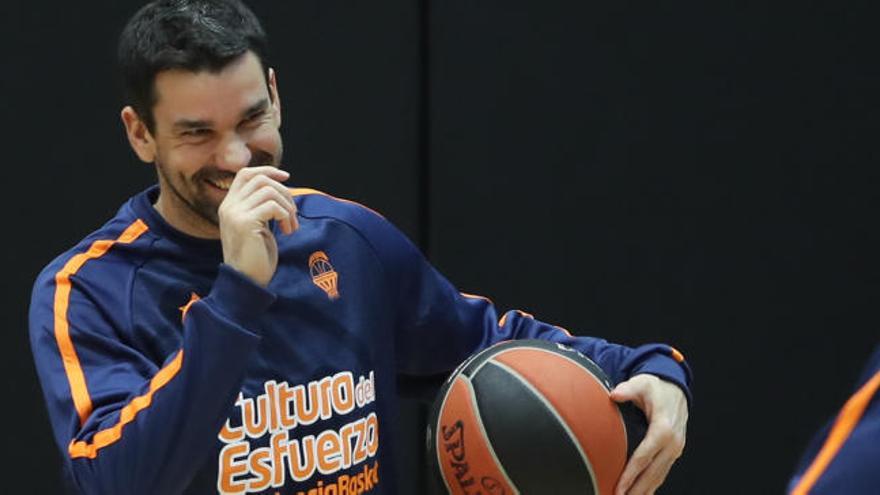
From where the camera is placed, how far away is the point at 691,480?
12.5 feet

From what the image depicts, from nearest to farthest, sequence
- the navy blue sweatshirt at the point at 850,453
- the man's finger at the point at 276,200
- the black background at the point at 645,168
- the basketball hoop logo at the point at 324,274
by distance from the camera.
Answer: the navy blue sweatshirt at the point at 850,453
the man's finger at the point at 276,200
the basketball hoop logo at the point at 324,274
the black background at the point at 645,168

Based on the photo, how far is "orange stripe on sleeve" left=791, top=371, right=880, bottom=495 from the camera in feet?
4.74

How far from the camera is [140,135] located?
256 cm

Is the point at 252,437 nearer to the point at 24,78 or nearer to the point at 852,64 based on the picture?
the point at 24,78

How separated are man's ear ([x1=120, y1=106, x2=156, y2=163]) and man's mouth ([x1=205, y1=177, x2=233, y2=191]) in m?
0.13

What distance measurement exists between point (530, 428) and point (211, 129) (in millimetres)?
688

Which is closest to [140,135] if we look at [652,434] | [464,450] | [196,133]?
[196,133]

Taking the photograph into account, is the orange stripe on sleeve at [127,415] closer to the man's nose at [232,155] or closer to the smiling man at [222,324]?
the smiling man at [222,324]

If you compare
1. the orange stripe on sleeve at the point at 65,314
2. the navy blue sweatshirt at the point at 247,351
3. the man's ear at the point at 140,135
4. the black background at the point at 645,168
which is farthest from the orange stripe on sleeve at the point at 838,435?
the black background at the point at 645,168

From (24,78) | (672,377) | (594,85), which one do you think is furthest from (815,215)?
(24,78)

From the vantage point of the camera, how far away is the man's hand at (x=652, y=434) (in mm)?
2391

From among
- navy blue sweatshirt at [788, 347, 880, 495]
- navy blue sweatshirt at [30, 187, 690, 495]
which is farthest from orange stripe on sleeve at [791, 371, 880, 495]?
navy blue sweatshirt at [30, 187, 690, 495]

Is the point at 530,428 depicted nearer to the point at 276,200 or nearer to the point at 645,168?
the point at 276,200

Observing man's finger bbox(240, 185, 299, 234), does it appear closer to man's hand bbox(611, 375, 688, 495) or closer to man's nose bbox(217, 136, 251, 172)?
man's nose bbox(217, 136, 251, 172)
